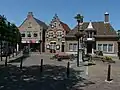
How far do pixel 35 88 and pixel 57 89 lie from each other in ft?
3.79

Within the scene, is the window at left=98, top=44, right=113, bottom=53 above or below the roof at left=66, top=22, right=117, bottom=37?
below

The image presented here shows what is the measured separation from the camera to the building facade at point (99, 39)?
45375 millimetres

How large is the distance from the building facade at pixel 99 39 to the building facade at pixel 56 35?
4688 mm

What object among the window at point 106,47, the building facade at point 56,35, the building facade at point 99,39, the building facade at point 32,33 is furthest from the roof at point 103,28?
the building facade at point 32,33

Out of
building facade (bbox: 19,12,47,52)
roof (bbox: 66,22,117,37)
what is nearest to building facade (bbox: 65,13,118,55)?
roof (bbox: 66,22,117,37)

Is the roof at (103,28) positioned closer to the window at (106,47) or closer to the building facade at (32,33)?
the window at (106,47)

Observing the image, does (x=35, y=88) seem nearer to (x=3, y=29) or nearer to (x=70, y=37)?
(x=3, y=29)

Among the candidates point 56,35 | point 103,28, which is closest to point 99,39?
point 103,28

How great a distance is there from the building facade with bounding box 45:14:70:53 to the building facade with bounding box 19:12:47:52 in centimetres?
241

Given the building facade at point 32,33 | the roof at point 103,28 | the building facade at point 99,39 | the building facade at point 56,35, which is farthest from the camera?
the building facade at point 32,33

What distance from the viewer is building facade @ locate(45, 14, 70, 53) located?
53.4 m

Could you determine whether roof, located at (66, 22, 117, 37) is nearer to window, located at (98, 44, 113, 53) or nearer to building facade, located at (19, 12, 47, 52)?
window, located at (98, 44, 113, 53)

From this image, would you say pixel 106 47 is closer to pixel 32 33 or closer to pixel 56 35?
pixel 56 35

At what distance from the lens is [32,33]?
57.8m
